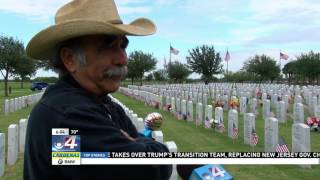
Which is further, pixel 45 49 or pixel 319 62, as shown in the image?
pixel 319 62

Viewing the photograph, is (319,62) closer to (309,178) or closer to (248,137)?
(248,137)

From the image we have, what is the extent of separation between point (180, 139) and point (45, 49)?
1223cm

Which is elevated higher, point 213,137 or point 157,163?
point 157,163

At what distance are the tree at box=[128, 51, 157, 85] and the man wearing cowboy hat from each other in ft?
224

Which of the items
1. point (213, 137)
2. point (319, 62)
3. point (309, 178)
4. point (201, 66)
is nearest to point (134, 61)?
point (201, 66)

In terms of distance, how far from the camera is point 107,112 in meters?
1.98

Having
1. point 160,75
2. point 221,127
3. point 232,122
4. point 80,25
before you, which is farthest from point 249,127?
point 160,75

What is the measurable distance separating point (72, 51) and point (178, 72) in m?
75.6

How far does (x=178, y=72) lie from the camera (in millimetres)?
77500

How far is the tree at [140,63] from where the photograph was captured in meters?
71.4

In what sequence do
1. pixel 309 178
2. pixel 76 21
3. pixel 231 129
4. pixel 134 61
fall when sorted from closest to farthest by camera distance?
pixel 76 21, pixel 309 178, pixel 231 129, pixel 134 61

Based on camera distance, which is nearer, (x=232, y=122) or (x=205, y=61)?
(x=232, y=122)

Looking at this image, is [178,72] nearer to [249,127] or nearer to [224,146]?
[249,127]

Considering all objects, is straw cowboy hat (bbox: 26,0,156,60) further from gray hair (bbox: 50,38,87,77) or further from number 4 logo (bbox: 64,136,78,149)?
number 4 logo (bbox: 64,136,78,149)
